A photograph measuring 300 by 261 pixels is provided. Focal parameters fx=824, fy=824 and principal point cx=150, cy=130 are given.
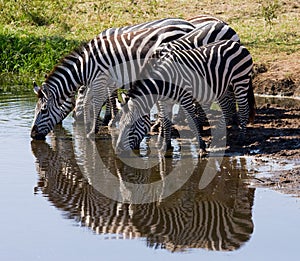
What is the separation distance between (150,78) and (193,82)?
2.33ft

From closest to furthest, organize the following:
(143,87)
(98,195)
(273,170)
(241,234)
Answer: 1. (241,234)
2. (98,195)
3. (273,170)
4. (143,87)

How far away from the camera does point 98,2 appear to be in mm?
23234

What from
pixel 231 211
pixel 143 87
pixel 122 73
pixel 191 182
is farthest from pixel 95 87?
pixel 231 211

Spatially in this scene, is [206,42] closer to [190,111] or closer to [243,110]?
[243,110]

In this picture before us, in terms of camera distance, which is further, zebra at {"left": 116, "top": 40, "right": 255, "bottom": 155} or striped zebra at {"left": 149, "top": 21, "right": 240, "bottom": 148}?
striped zebra at {"left": 149, "top": 21, "right": 240, "bottom": 148}

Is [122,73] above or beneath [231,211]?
above

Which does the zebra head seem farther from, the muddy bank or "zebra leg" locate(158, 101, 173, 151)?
the muddy bank

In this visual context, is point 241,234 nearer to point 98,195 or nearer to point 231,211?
point 231,211

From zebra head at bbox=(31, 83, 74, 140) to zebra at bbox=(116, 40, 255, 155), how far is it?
55.4 inches

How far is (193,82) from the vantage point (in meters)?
11.4

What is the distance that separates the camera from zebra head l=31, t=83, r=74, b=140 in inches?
480

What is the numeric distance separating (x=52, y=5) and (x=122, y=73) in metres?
11.3

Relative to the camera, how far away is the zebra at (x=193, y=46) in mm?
11336

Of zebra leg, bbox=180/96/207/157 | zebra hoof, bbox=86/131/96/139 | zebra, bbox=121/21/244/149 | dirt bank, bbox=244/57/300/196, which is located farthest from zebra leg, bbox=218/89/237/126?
zebra hoof, bbox=86/131/96/139
